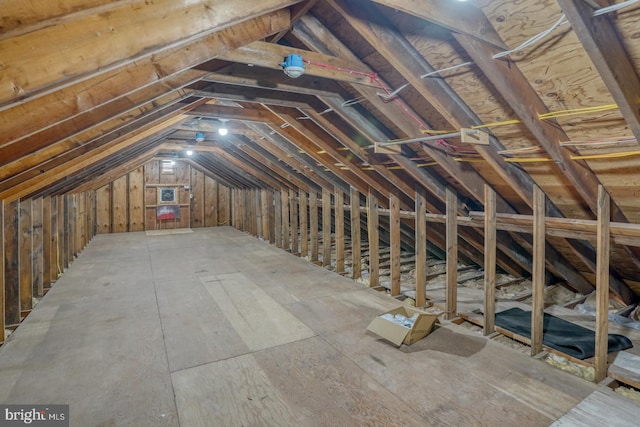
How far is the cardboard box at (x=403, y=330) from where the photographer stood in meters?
2.48

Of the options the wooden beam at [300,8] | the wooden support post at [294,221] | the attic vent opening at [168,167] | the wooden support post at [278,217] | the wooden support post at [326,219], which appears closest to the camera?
the wooden beam at [300,8]

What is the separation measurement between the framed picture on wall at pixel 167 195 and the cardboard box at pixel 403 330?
8.93 meters

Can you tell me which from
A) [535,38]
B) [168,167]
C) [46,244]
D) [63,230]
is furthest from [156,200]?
[535,38]

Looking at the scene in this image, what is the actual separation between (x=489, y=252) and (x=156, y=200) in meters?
9.55

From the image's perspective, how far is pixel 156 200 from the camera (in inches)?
389

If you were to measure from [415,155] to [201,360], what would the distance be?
7.71 feet

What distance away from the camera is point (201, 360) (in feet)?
7.58

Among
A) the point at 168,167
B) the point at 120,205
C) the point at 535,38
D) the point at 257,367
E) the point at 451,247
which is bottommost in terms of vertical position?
the point at 257,367

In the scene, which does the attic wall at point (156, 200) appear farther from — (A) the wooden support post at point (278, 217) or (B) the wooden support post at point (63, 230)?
(A) the wooden support post at point (278, 217)

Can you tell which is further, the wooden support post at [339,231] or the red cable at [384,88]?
the wooden support post at [339,231]

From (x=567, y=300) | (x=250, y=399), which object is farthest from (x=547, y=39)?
(x=567, y=300)

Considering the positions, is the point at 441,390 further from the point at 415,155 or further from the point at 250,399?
the point at 415,155

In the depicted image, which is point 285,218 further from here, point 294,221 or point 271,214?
point 271,214

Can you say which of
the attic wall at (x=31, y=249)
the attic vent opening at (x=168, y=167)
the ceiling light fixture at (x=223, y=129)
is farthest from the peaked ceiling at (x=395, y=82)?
the attic vent opening at (x=168, y=167)
